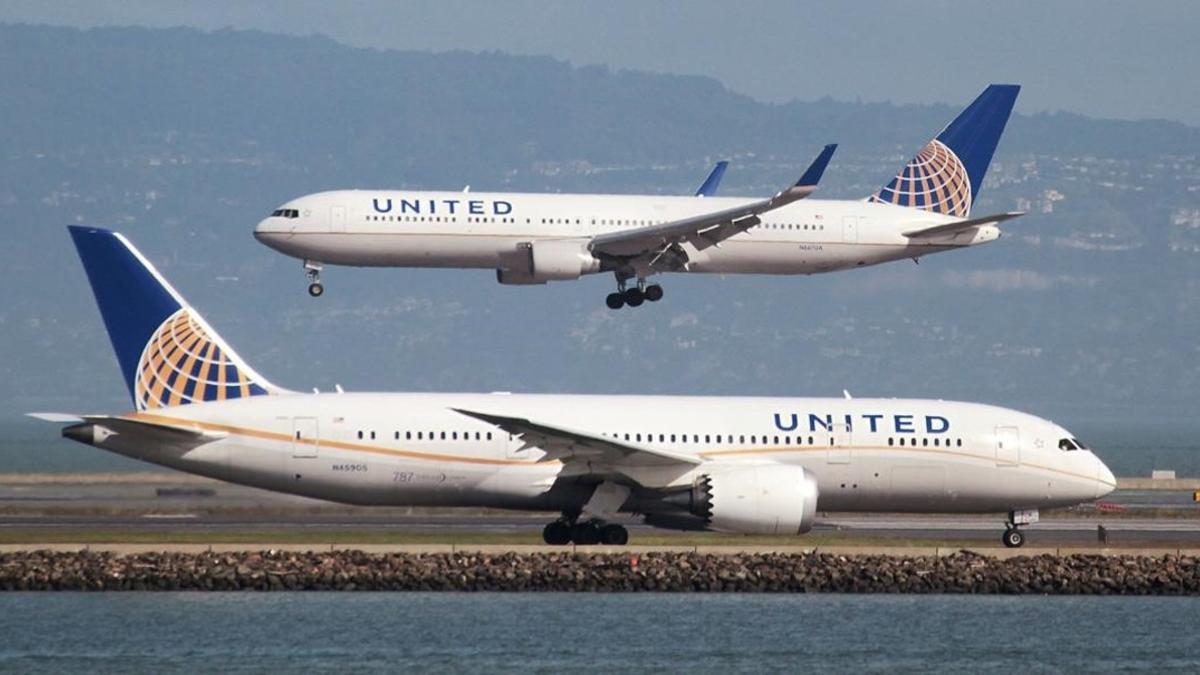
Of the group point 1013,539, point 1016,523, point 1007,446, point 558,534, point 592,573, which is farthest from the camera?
point 1016,523

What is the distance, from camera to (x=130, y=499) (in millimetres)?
70250

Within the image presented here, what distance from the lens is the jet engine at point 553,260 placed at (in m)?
65.3

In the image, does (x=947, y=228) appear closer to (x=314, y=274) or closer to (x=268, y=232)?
(x=314, y=274)

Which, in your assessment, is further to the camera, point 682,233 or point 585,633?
point 682,233

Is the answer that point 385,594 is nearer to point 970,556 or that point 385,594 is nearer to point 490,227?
point 970,556

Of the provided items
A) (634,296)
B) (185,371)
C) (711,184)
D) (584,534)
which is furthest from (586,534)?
(711,184)

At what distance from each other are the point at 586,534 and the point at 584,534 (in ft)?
0.18

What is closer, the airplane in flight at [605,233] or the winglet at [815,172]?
the winglet at [815,172]

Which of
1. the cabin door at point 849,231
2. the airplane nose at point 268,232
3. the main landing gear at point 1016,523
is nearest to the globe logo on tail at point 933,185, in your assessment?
the cabin door at point 849,231

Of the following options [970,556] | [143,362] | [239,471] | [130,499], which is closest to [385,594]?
[239,471]

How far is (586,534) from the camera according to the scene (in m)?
52.4

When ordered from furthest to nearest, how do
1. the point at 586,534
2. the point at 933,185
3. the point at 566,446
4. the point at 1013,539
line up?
the point at 933,185, the point at 1013,539, the point at 586,534, the point at 566,446

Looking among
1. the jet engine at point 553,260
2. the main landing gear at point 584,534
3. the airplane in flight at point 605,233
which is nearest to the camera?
the main landing gear at point 584,534

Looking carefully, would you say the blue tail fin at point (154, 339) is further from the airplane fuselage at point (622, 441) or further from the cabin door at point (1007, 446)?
the cabin door at point (1007, 446)
